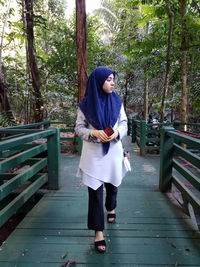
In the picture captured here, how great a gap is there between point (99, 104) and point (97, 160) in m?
0.50

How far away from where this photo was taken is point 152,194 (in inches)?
125

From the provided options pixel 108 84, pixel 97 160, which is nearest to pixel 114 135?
pixel 97 160

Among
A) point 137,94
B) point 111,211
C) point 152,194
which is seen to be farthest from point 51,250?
point 137,94

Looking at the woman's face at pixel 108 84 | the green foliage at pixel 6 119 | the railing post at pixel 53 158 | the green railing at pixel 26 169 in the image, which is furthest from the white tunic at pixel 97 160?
the green foliage at pixel 6 119

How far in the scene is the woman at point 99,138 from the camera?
70.4 inches

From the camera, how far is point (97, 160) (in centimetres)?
187

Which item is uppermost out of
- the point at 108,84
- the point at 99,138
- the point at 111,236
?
the point at 108,84

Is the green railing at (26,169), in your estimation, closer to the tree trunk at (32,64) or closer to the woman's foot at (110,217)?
the woman's foot at (110,217)

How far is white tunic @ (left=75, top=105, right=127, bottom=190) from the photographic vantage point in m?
1.86

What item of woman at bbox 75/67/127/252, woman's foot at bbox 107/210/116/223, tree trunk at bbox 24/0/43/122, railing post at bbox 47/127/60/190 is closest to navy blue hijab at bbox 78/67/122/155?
woman at bbox 75/67/127/252

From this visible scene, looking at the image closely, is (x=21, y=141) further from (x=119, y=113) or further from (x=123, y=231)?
(x=123, y=231)

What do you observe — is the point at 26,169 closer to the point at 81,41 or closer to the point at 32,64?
the point at 81,41

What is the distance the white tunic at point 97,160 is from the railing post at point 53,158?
1312 mm

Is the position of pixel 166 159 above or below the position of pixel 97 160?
below
